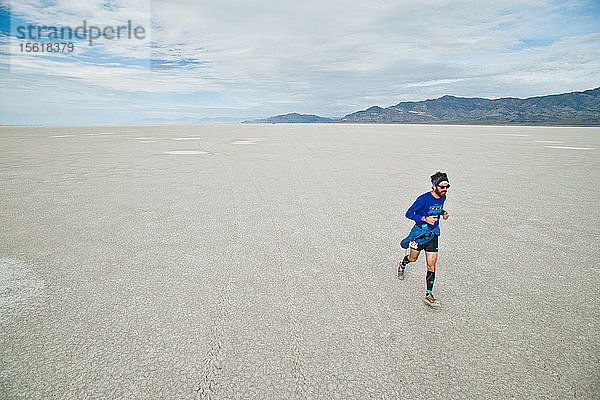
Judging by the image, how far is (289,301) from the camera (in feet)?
12.9

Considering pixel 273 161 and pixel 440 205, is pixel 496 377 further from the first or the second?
pixel 273 161

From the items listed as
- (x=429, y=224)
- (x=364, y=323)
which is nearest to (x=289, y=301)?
(x=364, y=323)

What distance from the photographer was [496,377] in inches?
112

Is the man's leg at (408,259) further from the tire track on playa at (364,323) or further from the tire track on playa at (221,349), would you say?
the tire track on playa at (221,349)

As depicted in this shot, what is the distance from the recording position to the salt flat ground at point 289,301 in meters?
2.82

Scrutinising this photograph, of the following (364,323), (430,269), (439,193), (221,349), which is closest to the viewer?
(221,349)

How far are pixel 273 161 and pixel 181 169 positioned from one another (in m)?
4.26

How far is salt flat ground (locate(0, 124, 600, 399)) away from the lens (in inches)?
111

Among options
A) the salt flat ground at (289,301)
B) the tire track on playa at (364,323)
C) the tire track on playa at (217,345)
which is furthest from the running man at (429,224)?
the tire track on playa at (217,345)

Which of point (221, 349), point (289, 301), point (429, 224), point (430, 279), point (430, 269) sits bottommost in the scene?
point (221, 349)

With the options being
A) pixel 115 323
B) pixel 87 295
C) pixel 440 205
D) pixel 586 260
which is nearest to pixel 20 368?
pixel 115 323

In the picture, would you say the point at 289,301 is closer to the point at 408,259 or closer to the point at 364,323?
the point at 364,323

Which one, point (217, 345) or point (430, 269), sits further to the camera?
point (430, 269)

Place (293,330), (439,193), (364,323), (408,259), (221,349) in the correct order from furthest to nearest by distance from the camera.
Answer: (408,259) → (439,193) → (364,323) → (293,330) → (221,349)
